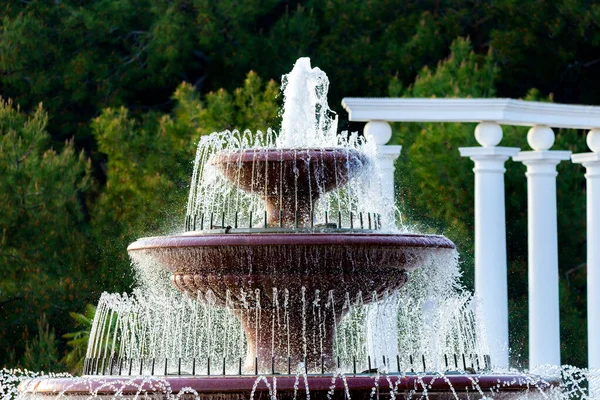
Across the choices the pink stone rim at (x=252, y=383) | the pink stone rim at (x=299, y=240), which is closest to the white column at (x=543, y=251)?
the pink stone rim at (x=299, y=240)

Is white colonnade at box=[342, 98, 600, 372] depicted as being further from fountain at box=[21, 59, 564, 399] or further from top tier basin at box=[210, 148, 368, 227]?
fountain at box=[21, 59, 564, 399]

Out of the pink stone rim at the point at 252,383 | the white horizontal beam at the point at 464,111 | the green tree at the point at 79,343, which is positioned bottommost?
the pink stone rim at the point at 252,383

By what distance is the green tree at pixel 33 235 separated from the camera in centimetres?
5156

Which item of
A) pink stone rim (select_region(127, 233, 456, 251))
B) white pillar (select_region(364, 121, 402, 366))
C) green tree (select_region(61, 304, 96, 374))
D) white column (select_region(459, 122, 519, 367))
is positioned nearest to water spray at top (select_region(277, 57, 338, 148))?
pink stone rim (select_region(127, 233, 456, 251))

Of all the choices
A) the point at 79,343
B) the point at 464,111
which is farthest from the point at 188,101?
the point at 464,111

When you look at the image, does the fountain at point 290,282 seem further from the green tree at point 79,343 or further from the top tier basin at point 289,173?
the green tree at point 79,343

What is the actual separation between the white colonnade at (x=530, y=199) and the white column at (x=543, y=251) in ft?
0.09

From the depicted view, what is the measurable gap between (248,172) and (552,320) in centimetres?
2224

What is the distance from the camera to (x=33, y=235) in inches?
2072

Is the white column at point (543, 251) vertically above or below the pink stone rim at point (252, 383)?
above

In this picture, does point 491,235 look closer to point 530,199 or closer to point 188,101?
point 530,199

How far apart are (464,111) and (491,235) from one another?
11.5 ft

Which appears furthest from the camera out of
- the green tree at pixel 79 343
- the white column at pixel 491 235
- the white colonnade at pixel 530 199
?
the green tree at pixel 79 343

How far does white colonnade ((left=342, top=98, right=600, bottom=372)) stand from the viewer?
1721 inches
